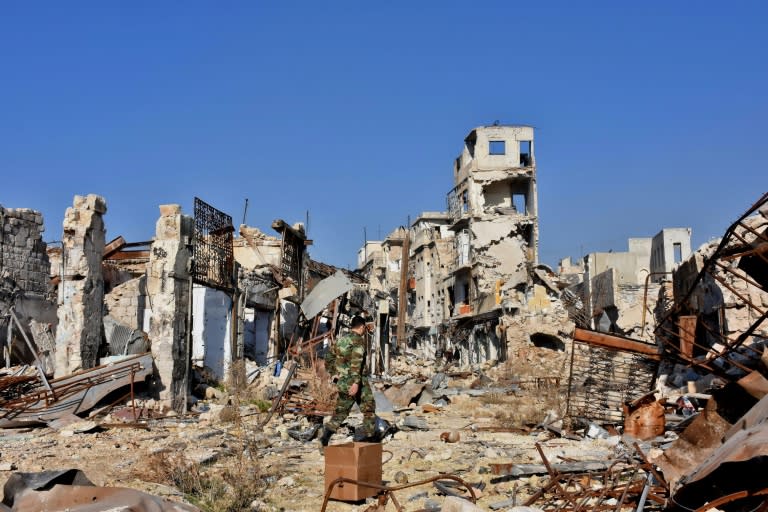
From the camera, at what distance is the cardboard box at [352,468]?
604 centimetres

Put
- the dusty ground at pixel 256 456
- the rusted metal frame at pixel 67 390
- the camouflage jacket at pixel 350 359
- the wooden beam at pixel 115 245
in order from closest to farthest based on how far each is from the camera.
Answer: the dusty ground at pixel 256 456
the camouflage jacket at pixel 350 359
the rusted metal frame at pixel 67 390
the wooden beam at pixel 115 245

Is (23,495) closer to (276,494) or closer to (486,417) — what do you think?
(276,494)

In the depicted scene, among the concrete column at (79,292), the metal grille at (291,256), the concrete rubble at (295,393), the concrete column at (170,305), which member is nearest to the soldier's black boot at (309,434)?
the concrete rubble at (295,393)

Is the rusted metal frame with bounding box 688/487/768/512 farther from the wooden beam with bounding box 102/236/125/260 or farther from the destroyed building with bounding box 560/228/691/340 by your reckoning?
the wooden beam with bounding box 102/236/125/260

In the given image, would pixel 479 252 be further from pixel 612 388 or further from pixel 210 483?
pixel 210 483

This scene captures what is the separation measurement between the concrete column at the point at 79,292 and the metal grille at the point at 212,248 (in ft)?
6.31

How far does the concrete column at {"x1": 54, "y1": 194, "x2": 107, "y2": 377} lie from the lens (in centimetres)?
1247

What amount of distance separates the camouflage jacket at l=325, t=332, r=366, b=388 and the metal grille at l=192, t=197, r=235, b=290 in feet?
18.7

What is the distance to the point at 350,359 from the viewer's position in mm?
9062

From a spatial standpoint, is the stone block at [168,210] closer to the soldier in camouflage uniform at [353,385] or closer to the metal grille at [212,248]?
the metal grille at [212,248]

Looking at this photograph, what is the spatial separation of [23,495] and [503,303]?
27.8m

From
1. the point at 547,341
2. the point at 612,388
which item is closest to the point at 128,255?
the point at 612,388

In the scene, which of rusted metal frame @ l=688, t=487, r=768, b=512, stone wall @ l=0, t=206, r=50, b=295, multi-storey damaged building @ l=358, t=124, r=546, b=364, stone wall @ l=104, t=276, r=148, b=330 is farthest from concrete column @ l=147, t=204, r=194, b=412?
multi-storey damaged building @ l=358, t=124, r=546, b=364

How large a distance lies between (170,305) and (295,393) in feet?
9.59
